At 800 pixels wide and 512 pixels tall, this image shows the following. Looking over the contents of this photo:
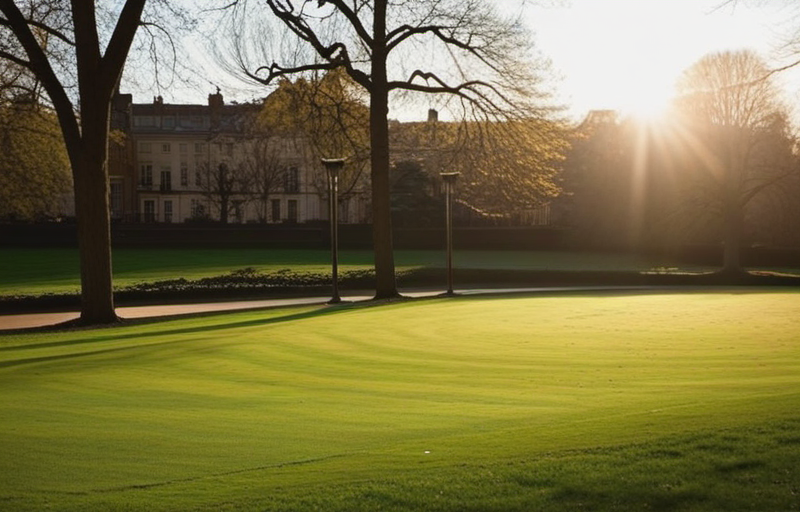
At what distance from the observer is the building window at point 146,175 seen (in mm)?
106312

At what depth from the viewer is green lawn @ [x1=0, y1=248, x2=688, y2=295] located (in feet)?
148

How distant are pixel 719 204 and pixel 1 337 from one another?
39.6m

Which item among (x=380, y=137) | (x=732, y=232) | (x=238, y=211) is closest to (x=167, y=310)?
(x=380, y=137)

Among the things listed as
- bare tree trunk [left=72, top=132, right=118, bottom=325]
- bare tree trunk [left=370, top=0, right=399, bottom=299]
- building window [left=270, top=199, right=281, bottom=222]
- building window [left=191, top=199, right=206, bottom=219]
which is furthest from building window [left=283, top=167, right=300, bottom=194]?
bare tree trunk [left=72, top=132, right=118, bottom=325]

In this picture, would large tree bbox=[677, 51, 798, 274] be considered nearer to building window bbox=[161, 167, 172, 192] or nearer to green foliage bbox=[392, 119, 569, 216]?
green foliage bbox=[392, 119, 569, 216]

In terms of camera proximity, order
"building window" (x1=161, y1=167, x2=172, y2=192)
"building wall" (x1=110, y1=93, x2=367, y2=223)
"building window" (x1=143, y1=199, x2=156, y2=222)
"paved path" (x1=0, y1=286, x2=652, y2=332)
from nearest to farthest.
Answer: "paved path" (x1=0, y1=286, x2=652, y2=332), "building wall" (x1=110, y1=93, x2=367, y2=223), "building window" (x1=143, y1=199, x2=156, y2=222), "building window" (x1=161, y1=167, x2=172, y2=192)

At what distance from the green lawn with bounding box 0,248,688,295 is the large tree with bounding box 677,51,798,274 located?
5358 mm

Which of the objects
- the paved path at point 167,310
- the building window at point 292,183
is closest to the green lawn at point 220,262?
the paved path at point 167,310

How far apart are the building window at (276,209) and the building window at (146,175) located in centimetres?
1343

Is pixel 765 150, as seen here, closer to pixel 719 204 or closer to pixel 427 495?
pixel 719 204

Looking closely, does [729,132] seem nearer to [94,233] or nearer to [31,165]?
[31,165]

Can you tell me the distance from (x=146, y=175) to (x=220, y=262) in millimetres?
55216

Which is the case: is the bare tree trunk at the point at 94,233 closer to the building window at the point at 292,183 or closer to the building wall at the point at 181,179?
the building wall at the point at 181,179

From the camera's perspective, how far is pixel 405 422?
29.4 ft
